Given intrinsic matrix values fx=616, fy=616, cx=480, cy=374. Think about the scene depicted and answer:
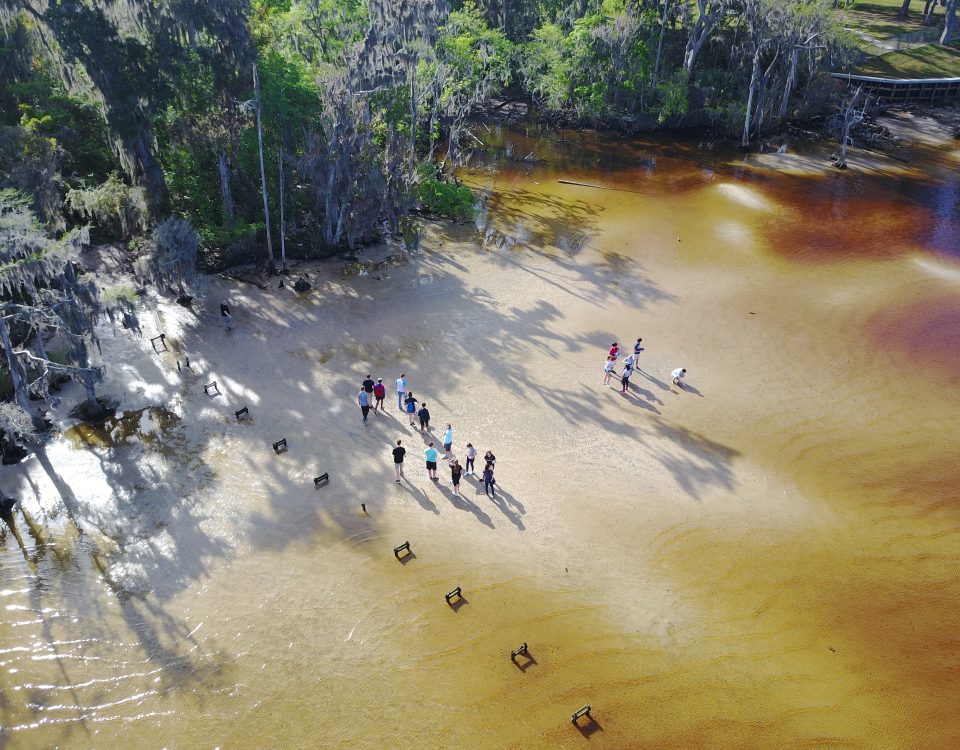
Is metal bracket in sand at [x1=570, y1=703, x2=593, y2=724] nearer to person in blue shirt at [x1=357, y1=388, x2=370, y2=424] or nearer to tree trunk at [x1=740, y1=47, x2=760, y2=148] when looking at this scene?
person in blue shirt at [x1=357, y1=388, x2=370, y2=424]

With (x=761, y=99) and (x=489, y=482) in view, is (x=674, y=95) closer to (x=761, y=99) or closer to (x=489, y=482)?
(x=761, y=99)

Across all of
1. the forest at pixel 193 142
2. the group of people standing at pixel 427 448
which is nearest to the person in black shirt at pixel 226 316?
the forest at pixel 193 142

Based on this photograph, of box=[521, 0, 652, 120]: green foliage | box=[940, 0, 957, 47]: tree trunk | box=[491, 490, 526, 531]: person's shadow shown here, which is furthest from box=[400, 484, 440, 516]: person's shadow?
box=[940, 0, 957, 47]: tree trunk

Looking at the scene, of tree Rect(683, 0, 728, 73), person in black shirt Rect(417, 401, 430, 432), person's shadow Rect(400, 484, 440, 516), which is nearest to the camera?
person's shadow Rect(400, 484, 440, 516)

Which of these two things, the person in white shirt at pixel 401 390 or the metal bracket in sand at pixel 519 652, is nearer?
the metal bracket in sand at pixel 519 652

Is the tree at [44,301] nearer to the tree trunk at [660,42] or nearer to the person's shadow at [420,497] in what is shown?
the person's shadow at [420,497]

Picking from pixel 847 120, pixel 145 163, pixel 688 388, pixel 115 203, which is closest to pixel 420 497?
pixel 688 388
